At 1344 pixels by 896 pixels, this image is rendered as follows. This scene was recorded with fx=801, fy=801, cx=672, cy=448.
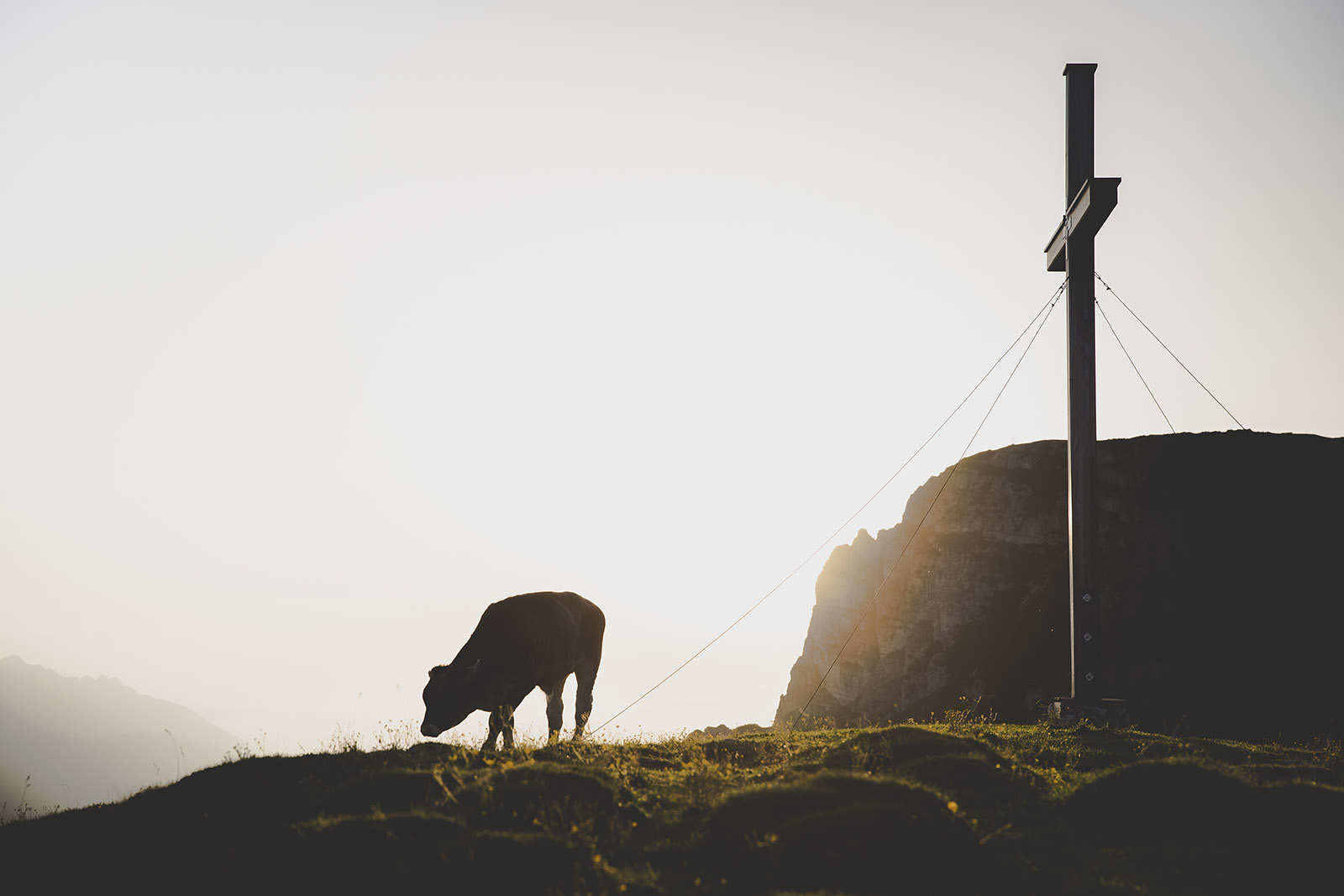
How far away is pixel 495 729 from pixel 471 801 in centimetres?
709

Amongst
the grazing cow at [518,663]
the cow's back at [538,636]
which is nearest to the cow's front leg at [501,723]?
the grazing cow at [518,663]

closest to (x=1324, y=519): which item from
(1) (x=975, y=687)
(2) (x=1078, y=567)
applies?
(1) (x=975, y=687)

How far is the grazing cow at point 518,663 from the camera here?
15203mm

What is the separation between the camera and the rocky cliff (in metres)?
58.6

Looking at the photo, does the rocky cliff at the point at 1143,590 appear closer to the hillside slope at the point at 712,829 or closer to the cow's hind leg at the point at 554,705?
the cow's hind leg at the point at 554,705

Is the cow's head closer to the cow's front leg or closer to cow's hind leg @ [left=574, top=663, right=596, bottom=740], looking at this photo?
the cow's front leg

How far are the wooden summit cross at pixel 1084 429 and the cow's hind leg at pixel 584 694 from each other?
33.2 ft

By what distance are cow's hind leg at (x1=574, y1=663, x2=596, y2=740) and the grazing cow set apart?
20 mm

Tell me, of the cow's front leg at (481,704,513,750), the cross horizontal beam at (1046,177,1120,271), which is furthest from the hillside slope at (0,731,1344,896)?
the cross horizontal beam at (1046,177,1120,271)

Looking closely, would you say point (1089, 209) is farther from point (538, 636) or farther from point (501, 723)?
point (501, 723)

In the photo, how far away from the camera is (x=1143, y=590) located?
221 ft

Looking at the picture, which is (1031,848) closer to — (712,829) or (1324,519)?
(712,829)

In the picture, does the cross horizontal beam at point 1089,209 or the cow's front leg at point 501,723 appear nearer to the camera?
the cow's front leg at point 501,723

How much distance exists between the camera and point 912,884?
21.4 feet
